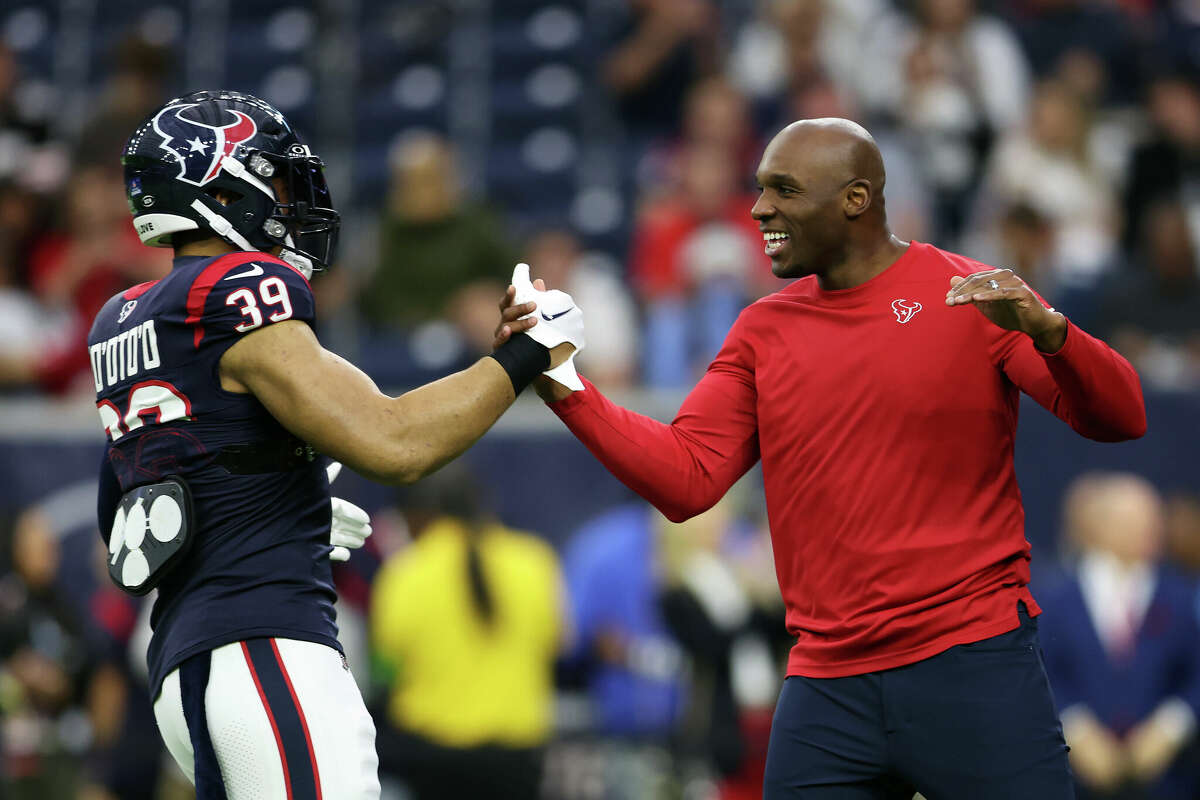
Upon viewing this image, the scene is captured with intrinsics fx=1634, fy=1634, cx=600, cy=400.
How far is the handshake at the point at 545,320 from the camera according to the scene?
3.76 metres

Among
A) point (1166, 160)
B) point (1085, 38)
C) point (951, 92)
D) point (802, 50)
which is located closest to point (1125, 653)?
point (1166, 160)

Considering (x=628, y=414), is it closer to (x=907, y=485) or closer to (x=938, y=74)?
(x=907, y=485)

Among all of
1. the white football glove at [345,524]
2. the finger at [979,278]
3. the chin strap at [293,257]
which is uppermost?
the chin strap at [293,257]

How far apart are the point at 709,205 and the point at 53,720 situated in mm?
4296

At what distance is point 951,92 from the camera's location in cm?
955

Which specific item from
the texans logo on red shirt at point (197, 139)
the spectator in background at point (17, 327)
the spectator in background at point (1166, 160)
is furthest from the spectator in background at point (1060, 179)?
the texans logo on red shirt at point (197, 139)

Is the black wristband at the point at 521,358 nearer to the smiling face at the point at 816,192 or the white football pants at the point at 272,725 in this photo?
the smiling face at the point at 816,192

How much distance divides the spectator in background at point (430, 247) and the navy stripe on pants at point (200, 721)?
5.59 metres

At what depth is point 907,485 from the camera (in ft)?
12.0

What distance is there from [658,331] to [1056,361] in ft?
17.0

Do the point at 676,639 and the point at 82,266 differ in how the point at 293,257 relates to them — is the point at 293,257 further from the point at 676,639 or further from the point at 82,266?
the point at 82,266

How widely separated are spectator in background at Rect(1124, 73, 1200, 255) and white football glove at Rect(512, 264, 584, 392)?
19.6 ft

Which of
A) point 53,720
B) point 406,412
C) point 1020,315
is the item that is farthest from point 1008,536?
point 53,720

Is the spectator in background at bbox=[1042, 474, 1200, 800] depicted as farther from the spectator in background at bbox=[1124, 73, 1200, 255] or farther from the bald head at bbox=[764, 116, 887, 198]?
the bald head at bbox=[764, 116, 887, 198]
